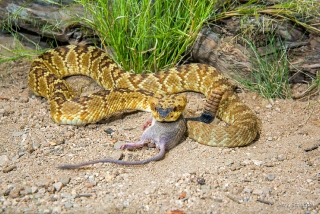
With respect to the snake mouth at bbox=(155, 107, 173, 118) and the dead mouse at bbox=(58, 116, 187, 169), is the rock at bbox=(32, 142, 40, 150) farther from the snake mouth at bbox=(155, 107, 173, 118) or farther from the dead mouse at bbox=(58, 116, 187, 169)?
the snake mouth at bbox=(155, 107, 173, 118)

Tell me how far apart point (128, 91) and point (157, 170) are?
1.98m

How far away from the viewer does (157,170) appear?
17.5 ft

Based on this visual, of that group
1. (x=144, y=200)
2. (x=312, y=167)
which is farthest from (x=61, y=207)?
(x=312, y=167)

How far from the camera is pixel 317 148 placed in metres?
5.83

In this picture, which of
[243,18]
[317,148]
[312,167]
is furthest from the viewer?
[243,18]

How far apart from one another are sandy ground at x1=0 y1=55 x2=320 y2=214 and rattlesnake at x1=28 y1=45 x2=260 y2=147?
6.7 inches

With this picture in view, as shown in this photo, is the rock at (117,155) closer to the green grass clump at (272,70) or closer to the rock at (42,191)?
the rock at (42,191)

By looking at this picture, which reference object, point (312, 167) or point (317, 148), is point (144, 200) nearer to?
point (312, 167)

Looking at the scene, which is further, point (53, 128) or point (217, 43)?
point (217, 43)

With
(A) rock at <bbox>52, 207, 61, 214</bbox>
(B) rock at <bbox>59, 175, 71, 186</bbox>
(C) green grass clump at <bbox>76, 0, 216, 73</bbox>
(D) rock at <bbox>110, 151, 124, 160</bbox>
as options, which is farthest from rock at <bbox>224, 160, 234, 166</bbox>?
(C) green grass clump at <bbox>76, 0, 216, 73</bbox>

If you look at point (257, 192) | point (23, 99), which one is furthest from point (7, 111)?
point (257, 192)

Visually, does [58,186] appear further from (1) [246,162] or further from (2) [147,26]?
(2) [147,26]

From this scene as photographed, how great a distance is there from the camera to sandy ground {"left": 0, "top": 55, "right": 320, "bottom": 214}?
470 cm

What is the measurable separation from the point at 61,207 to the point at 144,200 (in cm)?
88
